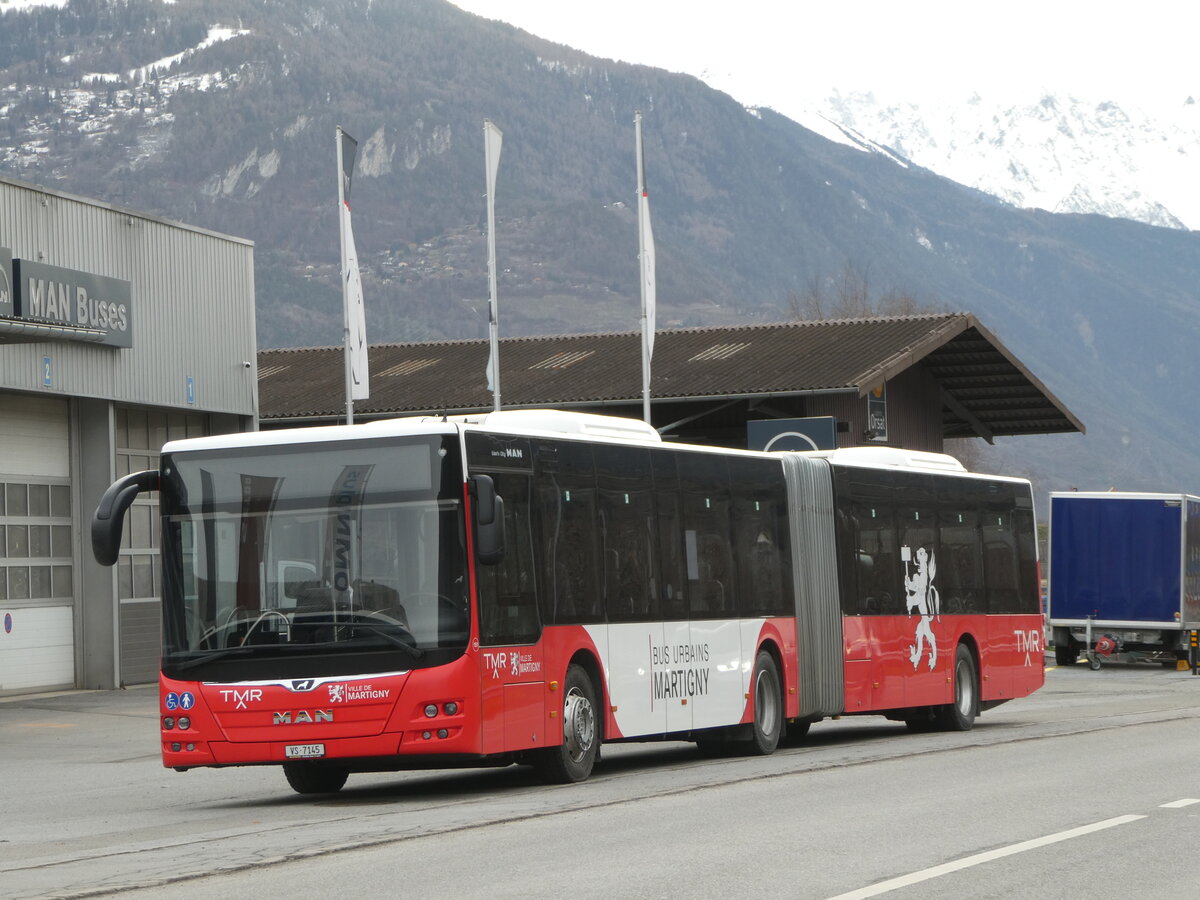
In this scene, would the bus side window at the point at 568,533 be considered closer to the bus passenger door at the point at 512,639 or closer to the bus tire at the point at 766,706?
the bus passenger door at the point at 512,639

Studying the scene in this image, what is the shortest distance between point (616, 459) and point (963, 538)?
25.6 feet

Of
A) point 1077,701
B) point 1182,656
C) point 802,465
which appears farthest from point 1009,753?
point 1182,656

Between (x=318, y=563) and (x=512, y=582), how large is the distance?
4.79 ft

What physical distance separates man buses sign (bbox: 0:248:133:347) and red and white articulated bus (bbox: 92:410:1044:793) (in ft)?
37.5

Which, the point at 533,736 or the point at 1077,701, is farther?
the point at 1077,701

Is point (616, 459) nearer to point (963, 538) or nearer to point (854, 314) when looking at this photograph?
point (963, 538)

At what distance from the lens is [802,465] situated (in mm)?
20141

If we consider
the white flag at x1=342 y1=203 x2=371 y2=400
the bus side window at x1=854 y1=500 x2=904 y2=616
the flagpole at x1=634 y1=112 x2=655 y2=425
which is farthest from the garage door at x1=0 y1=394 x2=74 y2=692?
the bus side window at x1=854 y1=500 x2=904 y2=616

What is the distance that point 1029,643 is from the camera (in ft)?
82.0

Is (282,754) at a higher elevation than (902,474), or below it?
below

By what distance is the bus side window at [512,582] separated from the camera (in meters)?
14.3

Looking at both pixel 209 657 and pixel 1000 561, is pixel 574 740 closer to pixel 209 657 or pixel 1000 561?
pixel 209 657

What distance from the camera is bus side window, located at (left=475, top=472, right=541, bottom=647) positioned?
46.9 ft

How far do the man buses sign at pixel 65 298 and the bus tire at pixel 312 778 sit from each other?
39.2 ft
